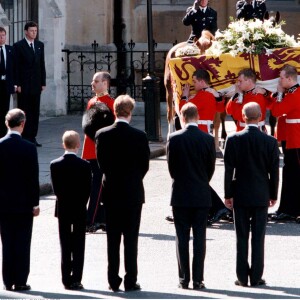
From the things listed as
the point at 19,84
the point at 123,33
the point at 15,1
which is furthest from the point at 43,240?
the point at 123,33

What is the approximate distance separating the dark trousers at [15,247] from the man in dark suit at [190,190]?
1.36m

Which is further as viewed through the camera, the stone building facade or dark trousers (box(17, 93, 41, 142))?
the stone building facade

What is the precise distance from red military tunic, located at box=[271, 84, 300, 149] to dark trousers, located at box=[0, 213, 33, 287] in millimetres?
4164

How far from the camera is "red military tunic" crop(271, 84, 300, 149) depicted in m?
14.5

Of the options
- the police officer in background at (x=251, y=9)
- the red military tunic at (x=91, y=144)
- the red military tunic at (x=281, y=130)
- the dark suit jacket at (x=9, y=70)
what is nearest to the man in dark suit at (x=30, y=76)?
the dark suit jacket at (x=9, y=70)

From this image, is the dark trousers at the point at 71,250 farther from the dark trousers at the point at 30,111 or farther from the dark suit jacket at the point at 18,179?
the dark trousers at the point at 30,111

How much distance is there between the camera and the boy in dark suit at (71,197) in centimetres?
1144

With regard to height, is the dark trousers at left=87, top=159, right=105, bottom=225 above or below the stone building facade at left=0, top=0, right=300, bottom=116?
below

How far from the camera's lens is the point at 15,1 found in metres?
24.6

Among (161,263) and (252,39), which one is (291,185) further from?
(161,263)

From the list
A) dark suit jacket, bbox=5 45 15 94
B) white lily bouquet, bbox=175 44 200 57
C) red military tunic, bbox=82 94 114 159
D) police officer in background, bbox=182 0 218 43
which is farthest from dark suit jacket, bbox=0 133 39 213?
police officer in background, bbox=182 0 218 43

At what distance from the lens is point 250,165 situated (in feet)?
38.3

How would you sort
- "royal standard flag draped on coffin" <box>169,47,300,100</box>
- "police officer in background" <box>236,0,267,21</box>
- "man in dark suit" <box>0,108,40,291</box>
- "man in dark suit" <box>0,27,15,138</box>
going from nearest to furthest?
"man in dark suit" <box>0,108,40,291</box>, "royal standard flag draped on coffin" <box>169,47,300,100</box>, "man in dark suit" <box>0,27,15,138</box>, "police officer in background" <box>236,0,267,21</box>

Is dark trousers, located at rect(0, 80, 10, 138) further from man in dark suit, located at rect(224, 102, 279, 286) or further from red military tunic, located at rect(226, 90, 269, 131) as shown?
man in dark suit, located at rect(224, 102, 279, 286)
